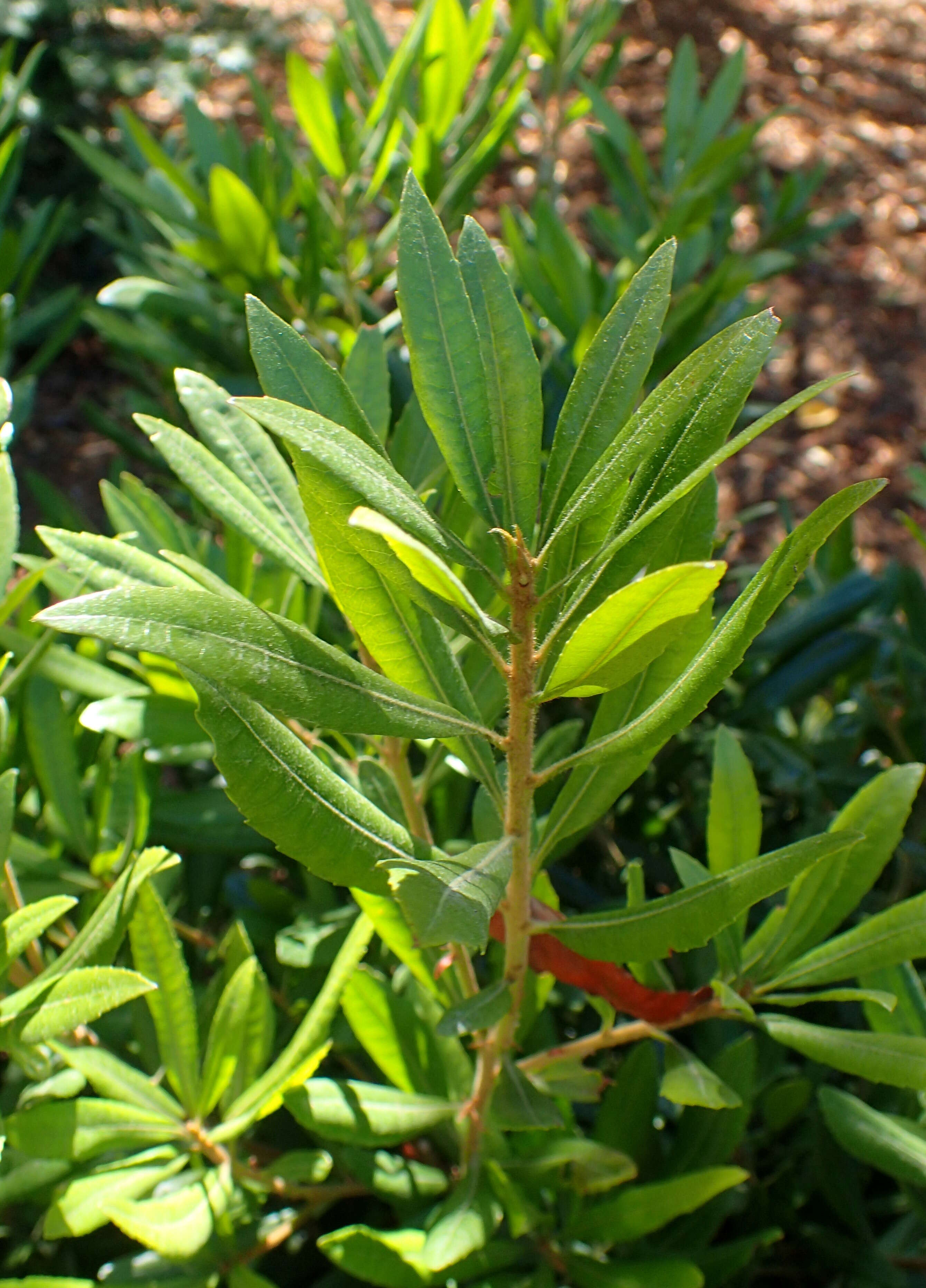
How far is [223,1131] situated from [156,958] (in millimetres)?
147

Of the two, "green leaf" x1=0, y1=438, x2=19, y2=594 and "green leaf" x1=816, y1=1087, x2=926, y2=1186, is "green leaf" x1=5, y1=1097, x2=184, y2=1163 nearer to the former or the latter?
"green leaf" x1=0, y1=438, x2=19, y2=594

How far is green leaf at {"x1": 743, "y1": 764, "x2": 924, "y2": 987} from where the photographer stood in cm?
88

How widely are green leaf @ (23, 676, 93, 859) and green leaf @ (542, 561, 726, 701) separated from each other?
1.96ft

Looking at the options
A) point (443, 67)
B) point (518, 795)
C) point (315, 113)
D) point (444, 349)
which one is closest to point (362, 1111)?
point (518, 795)

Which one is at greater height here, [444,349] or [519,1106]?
[444,349]

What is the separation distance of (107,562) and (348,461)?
0.29m

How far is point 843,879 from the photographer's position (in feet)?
2.94

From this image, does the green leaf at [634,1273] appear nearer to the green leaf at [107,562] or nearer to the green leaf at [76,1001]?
the green leaf at [76,1001]

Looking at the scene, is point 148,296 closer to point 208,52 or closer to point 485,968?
point 485,968

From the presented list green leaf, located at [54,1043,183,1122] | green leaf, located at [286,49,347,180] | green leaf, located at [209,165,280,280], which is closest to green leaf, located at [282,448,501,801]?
green leaf, located at [54,1043,183,1122]

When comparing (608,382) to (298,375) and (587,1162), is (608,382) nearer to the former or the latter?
(298,375)

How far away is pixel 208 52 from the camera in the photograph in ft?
14.2

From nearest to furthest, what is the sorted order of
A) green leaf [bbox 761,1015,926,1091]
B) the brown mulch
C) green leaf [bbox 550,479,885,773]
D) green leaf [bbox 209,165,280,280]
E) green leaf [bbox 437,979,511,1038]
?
green leaf [bbox 550,479,885,773] < green leaf [bbox 437,979,511,1038] < green leaf [bbox 761,1015,926,1091] < green leaf [bbox 209,165,280,280] < the brown mulch

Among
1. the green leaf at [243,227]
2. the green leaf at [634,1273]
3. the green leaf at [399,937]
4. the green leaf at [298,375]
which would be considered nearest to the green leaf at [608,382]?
the green leaf at [298,375]
